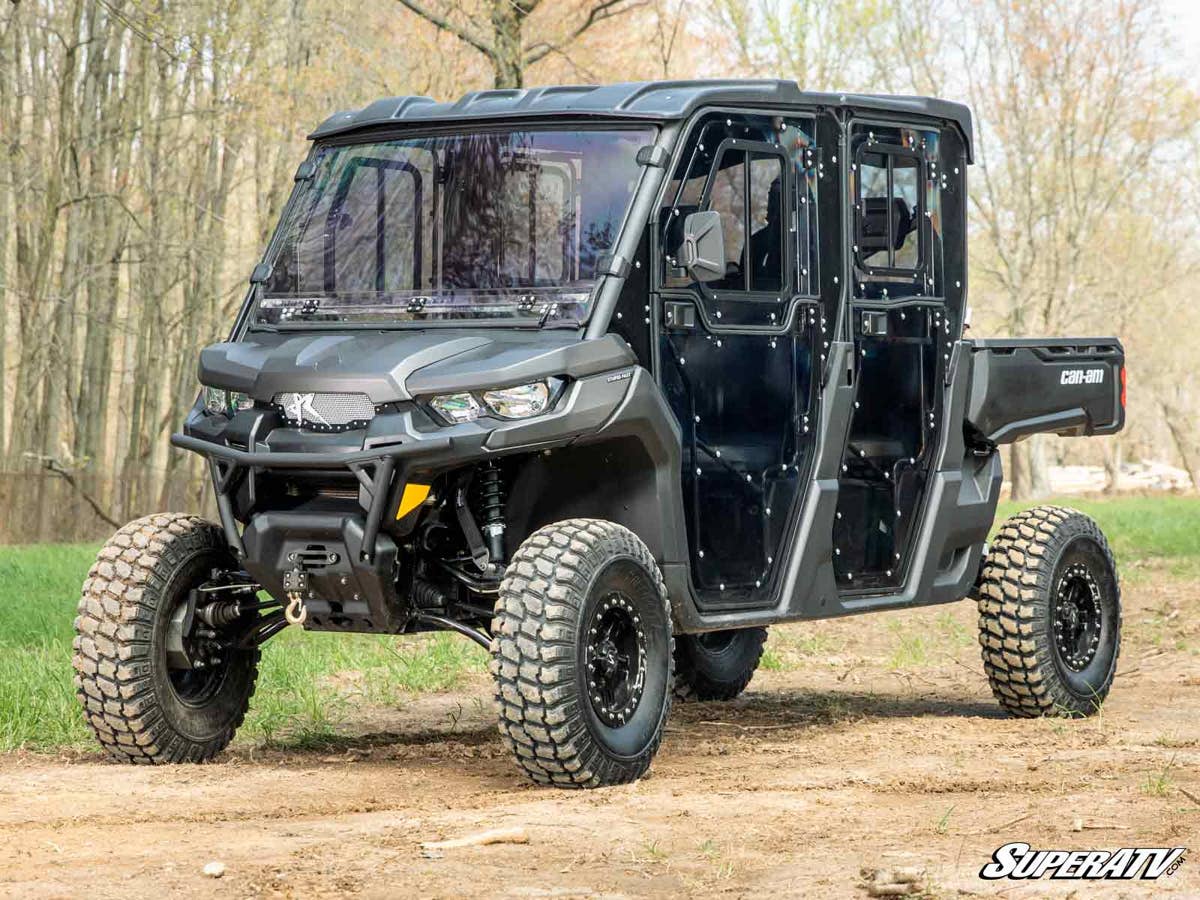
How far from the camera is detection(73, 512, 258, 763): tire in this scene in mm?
7324

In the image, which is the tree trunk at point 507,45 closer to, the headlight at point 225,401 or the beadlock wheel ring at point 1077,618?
the beadlock wheel ring at point 1077,618

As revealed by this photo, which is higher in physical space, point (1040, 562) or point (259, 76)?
point (259, 76)

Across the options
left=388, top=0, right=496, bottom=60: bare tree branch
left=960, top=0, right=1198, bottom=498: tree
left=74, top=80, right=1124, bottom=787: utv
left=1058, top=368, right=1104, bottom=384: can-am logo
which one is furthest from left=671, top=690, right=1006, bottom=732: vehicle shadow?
left=960, top=0, right=1198, bottom=498: tree

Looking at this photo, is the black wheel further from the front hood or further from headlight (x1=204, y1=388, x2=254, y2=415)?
headlight (x1=204, y1=388, x2=254, y2=415)

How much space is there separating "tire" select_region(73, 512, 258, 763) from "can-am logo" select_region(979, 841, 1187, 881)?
3.50m

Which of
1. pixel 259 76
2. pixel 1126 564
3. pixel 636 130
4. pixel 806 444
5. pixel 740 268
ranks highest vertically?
pixel 259 76

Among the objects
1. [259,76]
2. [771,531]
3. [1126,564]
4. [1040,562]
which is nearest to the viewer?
[771,531]

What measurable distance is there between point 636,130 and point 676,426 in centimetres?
116

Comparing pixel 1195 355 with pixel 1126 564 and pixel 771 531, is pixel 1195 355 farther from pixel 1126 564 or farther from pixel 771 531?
pixel 771 531

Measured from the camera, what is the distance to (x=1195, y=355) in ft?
172

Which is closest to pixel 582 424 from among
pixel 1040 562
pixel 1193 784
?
pixel 1193 784

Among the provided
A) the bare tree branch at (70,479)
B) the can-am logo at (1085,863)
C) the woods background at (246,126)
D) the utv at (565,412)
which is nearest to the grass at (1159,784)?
the can-am logo at (1085,863)

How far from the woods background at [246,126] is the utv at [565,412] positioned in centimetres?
Answer: 716

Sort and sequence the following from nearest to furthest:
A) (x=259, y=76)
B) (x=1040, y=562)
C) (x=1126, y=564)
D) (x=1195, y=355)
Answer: (x=1040, y=562) → (x=1126, y=564) → (x=259, y=76) → (x=1195, y=355)
